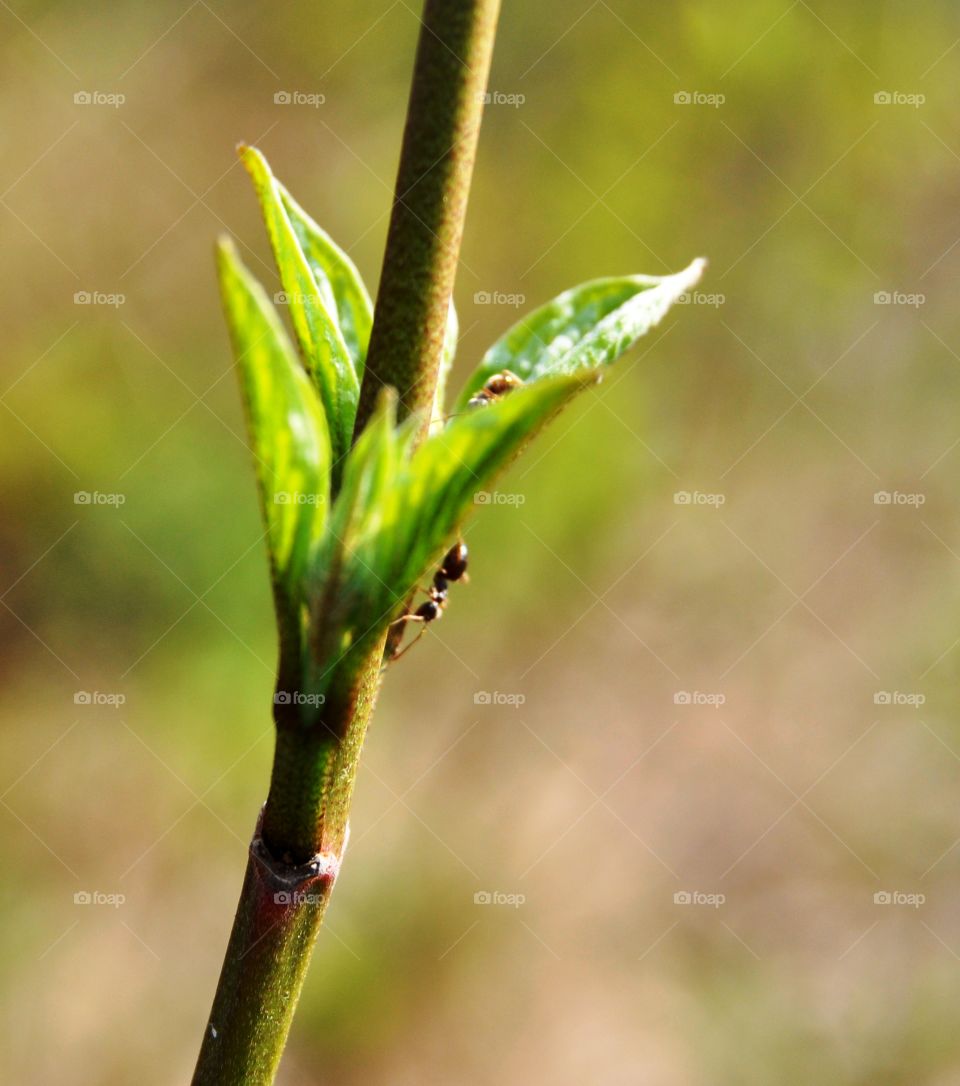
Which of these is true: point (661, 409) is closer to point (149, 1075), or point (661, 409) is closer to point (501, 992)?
point (501, 992)

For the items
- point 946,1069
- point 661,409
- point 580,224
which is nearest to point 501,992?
point 946,1069
